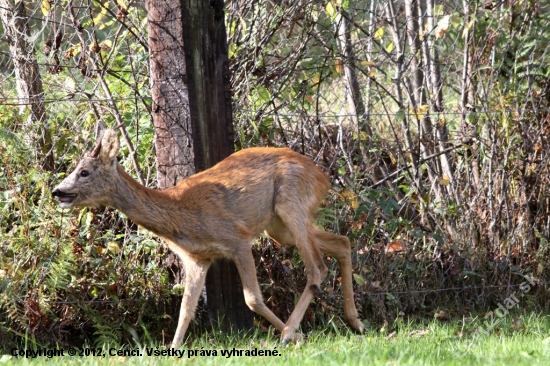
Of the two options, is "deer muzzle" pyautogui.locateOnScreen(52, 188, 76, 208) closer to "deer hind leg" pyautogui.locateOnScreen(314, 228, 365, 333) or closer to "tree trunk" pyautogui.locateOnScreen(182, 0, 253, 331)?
"tree trunk" pyautogui.locateOnScreen(182, 0, 253, 331)

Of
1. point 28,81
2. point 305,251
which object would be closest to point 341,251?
point 305,251

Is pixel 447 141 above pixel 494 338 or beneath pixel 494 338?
above

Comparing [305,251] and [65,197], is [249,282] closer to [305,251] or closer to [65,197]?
[305,251]

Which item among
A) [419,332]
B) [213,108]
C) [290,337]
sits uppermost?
[213,108]

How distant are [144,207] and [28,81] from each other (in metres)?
2.43

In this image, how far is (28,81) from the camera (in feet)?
27.0

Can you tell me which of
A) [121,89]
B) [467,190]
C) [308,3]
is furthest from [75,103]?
[467,190]

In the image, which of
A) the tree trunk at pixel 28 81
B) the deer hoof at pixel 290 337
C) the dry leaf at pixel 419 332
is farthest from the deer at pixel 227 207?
the tree trunk at pixel 28 81

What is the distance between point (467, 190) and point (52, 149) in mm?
4244

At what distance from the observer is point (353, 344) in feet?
21.0

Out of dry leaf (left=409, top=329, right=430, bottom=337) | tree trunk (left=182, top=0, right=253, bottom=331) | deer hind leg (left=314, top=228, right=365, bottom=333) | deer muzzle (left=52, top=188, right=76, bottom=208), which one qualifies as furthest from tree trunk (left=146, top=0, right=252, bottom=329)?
dry leaf (left=409, top=329, right=430, bottom=337)

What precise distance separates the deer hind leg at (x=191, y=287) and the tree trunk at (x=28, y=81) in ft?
5.24

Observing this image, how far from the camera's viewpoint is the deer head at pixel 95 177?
644 centimetres

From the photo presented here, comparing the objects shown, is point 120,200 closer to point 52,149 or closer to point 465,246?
point 52,149
